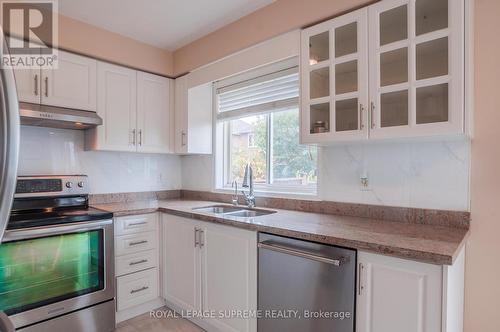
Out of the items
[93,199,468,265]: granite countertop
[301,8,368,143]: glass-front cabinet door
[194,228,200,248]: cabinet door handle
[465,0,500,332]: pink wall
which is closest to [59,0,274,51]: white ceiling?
[301,8,368,143]: glass-front cabinet door

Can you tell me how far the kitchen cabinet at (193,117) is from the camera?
2832 millimetres

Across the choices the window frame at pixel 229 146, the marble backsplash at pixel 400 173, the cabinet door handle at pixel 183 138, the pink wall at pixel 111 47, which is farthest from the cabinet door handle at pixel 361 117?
the pink wall at pixel 111 47

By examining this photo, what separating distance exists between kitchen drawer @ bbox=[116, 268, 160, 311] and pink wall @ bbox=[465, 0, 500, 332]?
2.18 meters

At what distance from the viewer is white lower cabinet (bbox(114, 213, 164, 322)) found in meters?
2.22

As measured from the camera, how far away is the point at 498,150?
1.43 metres

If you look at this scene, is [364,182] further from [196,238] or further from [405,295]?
[196,238]

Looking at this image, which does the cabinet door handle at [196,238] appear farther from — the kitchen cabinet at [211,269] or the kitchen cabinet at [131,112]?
the kitchen cabinet at [131,112]

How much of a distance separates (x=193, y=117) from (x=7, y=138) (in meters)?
2.51

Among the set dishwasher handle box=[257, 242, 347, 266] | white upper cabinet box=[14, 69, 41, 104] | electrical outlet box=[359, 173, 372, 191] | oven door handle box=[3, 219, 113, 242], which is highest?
white upper cabinet box=[14, 69, 41, 104]

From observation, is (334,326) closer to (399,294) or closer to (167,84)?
(399,294)

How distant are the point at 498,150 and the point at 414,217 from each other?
53 centimetres

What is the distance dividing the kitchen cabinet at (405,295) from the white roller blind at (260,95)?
1423 millimetres

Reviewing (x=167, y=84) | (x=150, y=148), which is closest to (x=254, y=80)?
(x=167, y=84)

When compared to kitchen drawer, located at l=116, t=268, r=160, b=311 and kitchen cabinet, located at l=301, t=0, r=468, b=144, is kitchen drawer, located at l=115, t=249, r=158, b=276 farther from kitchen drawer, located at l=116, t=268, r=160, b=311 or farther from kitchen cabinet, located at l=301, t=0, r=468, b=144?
kitchen cabinet, located at l=301, t=0, r=468, b=144
